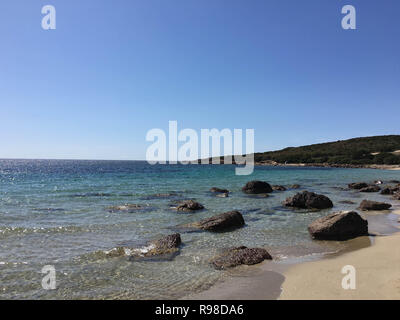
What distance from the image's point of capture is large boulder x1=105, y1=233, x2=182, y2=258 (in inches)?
429

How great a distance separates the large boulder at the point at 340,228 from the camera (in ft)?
42.3

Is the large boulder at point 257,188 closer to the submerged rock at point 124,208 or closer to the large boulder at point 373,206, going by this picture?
the large boulder at point 373,206

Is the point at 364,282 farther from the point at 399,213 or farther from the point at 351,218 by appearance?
the point at 399,213

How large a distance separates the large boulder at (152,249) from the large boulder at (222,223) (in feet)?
10.3

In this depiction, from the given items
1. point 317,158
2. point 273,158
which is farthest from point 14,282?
point 273,158

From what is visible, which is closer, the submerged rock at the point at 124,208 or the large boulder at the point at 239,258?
the large boulder at the point at 239,258

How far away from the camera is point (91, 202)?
2477 cm

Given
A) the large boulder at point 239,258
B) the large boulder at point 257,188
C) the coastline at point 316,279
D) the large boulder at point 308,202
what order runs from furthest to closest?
the large boulder at point 257,188 < the large boulder at point 308,202 < the large boulder at point 239,258 < the coastline at point 316,279

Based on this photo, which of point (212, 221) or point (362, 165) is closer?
point (212, 221)

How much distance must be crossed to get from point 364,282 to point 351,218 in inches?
251

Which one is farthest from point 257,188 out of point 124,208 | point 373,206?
point 124,208

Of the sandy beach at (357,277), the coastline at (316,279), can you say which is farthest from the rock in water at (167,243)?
→ the sandy beach at (357,277)
